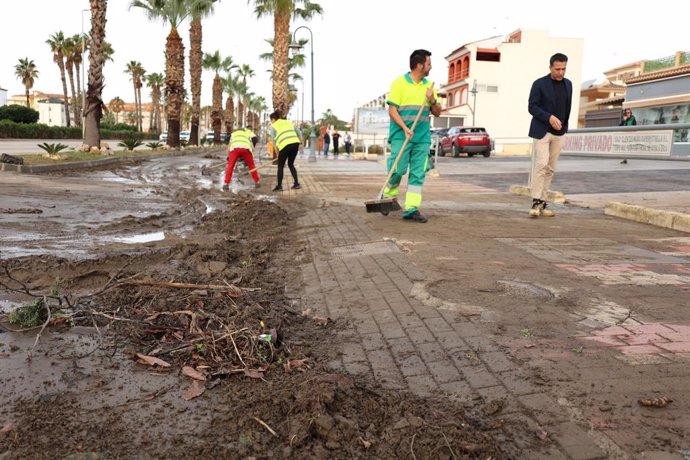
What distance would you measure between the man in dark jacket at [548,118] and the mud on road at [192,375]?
363 cm

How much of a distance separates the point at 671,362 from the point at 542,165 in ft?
16.4

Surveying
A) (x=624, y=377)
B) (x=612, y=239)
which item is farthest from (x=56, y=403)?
(x=612, y=239)

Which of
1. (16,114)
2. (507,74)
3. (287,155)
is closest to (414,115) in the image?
(287,155)

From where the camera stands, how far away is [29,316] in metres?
3.29

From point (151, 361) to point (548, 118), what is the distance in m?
5.88

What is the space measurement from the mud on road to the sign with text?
5359 millimetres

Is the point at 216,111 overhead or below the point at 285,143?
overhead

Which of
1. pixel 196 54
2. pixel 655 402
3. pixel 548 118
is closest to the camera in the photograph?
pixel 655 402

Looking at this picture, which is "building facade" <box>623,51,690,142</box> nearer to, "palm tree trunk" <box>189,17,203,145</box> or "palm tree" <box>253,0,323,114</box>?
"palm tree" <box>253,0,323,114</box>

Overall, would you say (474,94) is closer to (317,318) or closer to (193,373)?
(317,318)

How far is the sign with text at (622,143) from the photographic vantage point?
7.61 m

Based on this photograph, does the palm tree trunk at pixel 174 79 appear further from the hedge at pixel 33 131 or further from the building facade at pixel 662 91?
the building facade at pixel 662 91

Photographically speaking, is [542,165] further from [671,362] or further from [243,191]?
[243,191]

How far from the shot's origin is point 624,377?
99.4 inches
